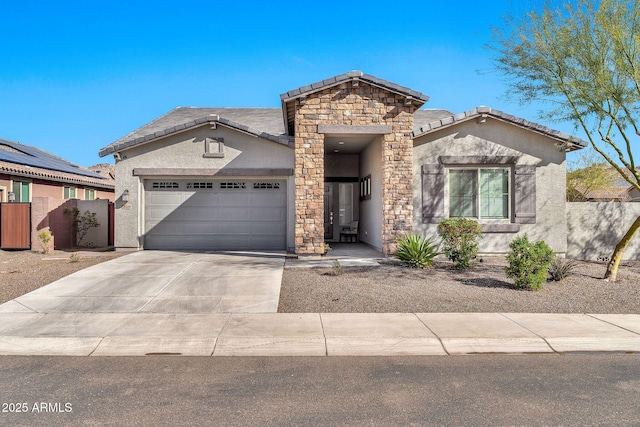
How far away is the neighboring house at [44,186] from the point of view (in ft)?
47.7

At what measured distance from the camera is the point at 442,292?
819 cm

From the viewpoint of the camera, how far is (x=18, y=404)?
3.79 meters

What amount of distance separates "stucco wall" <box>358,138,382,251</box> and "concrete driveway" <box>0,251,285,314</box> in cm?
373

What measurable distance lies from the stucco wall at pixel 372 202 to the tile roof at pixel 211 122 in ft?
9.62

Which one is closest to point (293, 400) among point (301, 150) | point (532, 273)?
point (532, 273)

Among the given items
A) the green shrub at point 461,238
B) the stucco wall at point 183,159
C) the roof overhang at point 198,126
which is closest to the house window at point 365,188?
the stucco wall at point 183,159

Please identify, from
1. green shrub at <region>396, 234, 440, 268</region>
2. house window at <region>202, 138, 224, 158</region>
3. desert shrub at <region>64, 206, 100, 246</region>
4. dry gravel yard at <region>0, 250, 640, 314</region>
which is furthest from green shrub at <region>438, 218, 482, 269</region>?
desert shrub at <region>64, 206, 100, 246</region>

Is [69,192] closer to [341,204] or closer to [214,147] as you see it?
[214,147]

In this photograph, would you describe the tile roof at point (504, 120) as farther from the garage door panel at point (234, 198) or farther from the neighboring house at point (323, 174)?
the garage door panel at point (234, 198)

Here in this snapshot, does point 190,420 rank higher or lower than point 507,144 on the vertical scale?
lower

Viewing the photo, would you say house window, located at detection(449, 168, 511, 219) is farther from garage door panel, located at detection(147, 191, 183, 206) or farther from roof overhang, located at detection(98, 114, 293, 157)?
garage door panel, located at detection(147, 191, 183, 206)

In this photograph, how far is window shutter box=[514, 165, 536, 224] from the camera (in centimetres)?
1257

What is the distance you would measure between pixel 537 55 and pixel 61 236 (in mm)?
16619

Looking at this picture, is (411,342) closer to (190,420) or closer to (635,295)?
(190,420)
